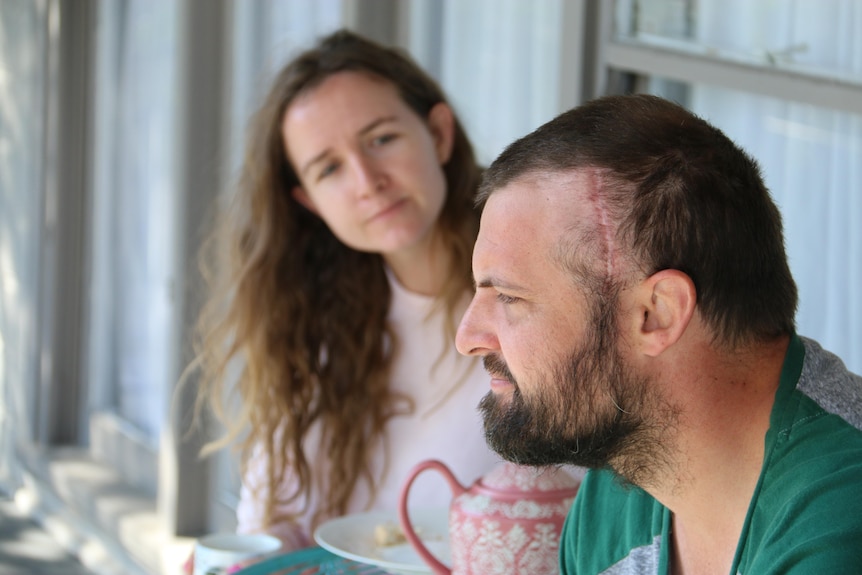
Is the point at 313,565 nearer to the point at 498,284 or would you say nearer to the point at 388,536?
the point at 388,536

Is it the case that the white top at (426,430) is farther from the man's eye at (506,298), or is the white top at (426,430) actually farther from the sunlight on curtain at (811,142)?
the man's eye at (506,298)

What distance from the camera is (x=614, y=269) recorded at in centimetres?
106

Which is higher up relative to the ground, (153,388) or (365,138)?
(365,138)

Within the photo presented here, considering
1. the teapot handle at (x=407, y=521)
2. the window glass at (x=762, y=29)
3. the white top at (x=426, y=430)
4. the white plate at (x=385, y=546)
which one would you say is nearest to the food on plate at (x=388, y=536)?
the white plate at (x=385, y=546)

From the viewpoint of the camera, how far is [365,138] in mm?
1887

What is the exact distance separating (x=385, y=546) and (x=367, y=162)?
2.27 ft

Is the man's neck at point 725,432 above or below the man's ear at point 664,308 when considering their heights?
below

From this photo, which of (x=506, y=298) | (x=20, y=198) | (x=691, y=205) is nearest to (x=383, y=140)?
(x=506, y=298)

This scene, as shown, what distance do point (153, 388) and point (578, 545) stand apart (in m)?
3.65

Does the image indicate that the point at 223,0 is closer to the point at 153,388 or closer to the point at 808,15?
the point at 153,388

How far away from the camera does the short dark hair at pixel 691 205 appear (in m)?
1.03

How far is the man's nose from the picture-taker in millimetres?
1141

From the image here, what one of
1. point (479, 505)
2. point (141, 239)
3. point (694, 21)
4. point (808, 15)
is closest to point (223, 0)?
point (141, 239)

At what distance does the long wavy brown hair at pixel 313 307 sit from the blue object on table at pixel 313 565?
0.36 metres
